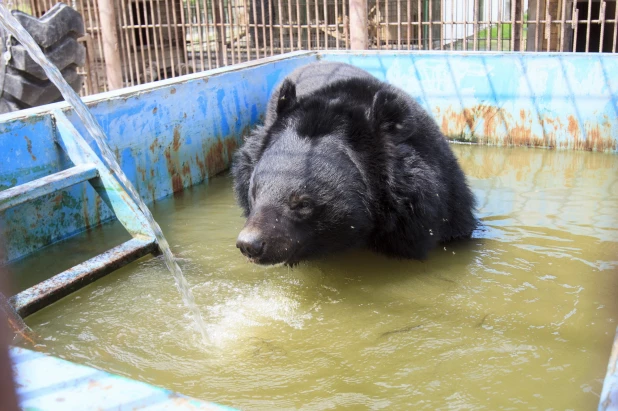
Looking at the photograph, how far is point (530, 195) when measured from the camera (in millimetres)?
4355

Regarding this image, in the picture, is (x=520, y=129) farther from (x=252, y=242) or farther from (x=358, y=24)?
(x=252, y=242)

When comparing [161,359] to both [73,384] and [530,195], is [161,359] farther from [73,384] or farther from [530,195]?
[530,195]

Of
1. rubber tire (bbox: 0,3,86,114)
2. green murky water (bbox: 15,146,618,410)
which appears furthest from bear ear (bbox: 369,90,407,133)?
rubber tire (bbox: 0,3,86,114)

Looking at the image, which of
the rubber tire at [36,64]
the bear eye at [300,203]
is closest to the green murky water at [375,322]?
the bear eye at [300,203]

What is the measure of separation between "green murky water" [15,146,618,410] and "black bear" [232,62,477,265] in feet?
0.88

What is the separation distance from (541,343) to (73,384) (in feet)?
6.31

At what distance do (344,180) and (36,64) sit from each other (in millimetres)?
3293

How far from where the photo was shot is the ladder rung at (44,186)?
299cm

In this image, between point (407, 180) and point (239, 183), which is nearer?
point (407, 180)

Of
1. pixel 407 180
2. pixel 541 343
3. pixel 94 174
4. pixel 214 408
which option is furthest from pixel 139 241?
pixel 214 408

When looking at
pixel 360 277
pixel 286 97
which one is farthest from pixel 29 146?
pixel 360 277

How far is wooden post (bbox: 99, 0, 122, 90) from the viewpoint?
26.0ft

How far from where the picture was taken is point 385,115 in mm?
3057

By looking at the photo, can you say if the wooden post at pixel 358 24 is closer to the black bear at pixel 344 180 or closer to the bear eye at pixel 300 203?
the black bear at pixel 344 180
